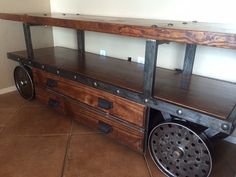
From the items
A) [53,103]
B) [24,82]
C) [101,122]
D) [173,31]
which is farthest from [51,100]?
[173,31]

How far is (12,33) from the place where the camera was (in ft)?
7.95

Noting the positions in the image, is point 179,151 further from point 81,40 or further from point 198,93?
point 81,40

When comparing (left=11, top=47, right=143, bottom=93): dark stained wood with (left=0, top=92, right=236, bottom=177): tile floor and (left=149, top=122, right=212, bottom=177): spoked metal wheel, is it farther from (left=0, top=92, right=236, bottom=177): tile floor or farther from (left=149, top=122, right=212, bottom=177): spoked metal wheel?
(left=0, top=92, right=236, bottom=177): tile floor

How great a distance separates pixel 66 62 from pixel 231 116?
1.37 metres

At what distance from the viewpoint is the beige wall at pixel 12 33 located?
2344 millimetres

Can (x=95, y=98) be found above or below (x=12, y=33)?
below

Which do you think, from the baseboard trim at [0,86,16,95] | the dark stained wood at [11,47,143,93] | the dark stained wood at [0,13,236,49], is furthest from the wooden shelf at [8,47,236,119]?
the baseboard trim at [0,86,16,95]

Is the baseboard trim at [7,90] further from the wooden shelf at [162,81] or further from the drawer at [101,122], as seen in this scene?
the drawer at [101,122]

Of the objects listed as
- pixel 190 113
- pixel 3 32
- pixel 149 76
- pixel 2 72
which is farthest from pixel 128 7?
pixel 2 72

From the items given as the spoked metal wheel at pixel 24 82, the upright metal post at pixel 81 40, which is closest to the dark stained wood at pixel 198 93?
the upright metal post at pixel 81 40

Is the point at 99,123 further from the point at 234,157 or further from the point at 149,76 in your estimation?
the point at 234,157

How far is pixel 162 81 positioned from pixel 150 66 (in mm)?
321

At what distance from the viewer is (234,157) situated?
5.08ft

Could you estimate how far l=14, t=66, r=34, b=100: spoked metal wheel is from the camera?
2141 mm
